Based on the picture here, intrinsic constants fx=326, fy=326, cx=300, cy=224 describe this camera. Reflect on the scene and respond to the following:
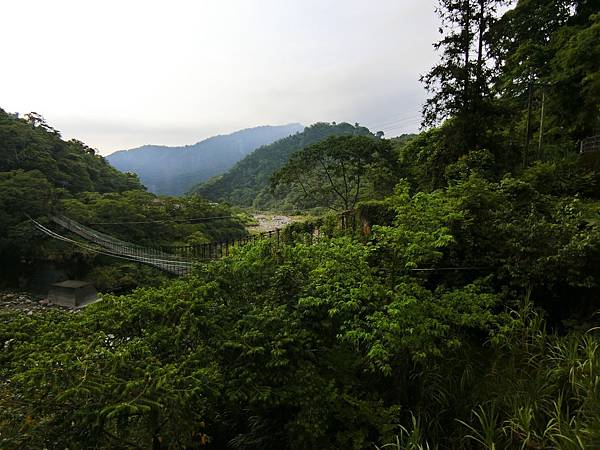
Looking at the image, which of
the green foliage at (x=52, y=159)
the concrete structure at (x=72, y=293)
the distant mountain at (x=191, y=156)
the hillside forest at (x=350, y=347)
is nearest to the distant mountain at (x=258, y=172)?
the green foliage at (x=52, y=159)

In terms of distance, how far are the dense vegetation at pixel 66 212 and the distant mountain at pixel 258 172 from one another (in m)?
24.0

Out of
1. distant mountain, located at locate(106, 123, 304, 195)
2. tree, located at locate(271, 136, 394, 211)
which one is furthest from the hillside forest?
distant mountain, located at locate(106, 123, 304, 195)

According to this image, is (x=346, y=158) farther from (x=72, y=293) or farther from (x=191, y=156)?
(x=191, y=156)

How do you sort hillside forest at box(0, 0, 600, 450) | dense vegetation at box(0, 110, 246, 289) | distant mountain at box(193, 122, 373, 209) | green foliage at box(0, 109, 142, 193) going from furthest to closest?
distant mountain at box(193, 122, 373, 209), green foliage at box(0, 109, 142, 193), dense vegetation at box(0, 110, 246, 289), hillside forest at box(0, 0, 600, 450)

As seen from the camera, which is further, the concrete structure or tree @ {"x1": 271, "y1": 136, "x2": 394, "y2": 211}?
tree @ {"x1": 271, "y1": 136, "x2": 394, "y2": 211}

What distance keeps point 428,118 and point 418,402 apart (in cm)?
555

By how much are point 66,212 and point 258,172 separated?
1506 inches

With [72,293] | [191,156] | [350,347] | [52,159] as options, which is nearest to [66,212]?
[72,293]

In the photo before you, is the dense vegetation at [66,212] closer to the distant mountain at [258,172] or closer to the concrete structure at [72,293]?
the concrete structure at [72,293]

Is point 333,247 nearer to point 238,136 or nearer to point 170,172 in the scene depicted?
point 170,172

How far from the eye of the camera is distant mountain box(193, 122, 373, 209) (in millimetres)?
45125

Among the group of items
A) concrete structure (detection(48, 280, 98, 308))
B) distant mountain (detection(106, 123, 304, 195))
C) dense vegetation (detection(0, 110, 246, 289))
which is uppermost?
distant mountain (detection(106, 123, 304, 195))

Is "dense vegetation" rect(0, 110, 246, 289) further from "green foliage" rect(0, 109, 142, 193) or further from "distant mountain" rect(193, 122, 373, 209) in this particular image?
"distant mountain" rect(193, 122, 373, 209)

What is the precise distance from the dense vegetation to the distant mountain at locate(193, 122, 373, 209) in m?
24.0
